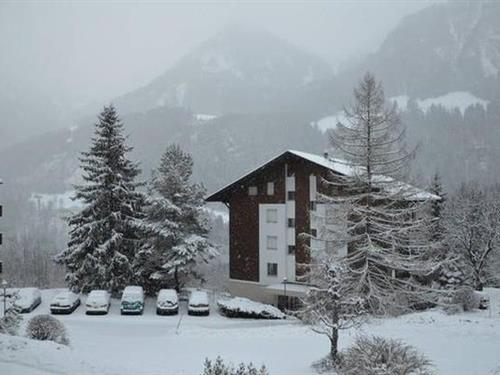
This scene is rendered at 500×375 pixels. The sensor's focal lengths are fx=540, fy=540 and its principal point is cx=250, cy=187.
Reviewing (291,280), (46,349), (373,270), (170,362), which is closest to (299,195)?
(291,280)

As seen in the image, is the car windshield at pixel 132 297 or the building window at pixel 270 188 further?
the building window at pixel 270 188

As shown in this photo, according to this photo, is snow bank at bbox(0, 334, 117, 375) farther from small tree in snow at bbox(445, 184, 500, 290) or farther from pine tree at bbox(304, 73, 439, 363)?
small tree in snow at bbox(445, 184, 500, 290)

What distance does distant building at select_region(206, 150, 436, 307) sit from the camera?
38.7 m

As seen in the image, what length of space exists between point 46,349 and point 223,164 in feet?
554

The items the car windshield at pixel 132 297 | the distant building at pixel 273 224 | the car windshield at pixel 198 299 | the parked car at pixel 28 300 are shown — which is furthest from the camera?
the distant building at pixel 273 224

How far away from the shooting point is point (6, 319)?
829 inches

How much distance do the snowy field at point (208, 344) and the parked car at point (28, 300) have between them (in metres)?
0.54

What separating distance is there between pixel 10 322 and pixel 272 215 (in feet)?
75.2

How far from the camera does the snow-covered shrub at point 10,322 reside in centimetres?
2045

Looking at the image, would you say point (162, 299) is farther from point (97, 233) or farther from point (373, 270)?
point (373, 270)

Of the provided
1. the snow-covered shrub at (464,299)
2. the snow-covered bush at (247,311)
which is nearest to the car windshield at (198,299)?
the snow-covered bush at (247,311)

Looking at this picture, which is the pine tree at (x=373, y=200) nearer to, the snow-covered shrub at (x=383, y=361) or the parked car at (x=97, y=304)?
the snow-covered shrub at (x=383, y=361)

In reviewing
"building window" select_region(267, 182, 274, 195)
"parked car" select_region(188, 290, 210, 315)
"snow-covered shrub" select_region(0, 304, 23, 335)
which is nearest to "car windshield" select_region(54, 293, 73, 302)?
"parked car" select_region(188, 290, 210, 315)

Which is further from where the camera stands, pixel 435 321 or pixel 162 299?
pixel 162 299
